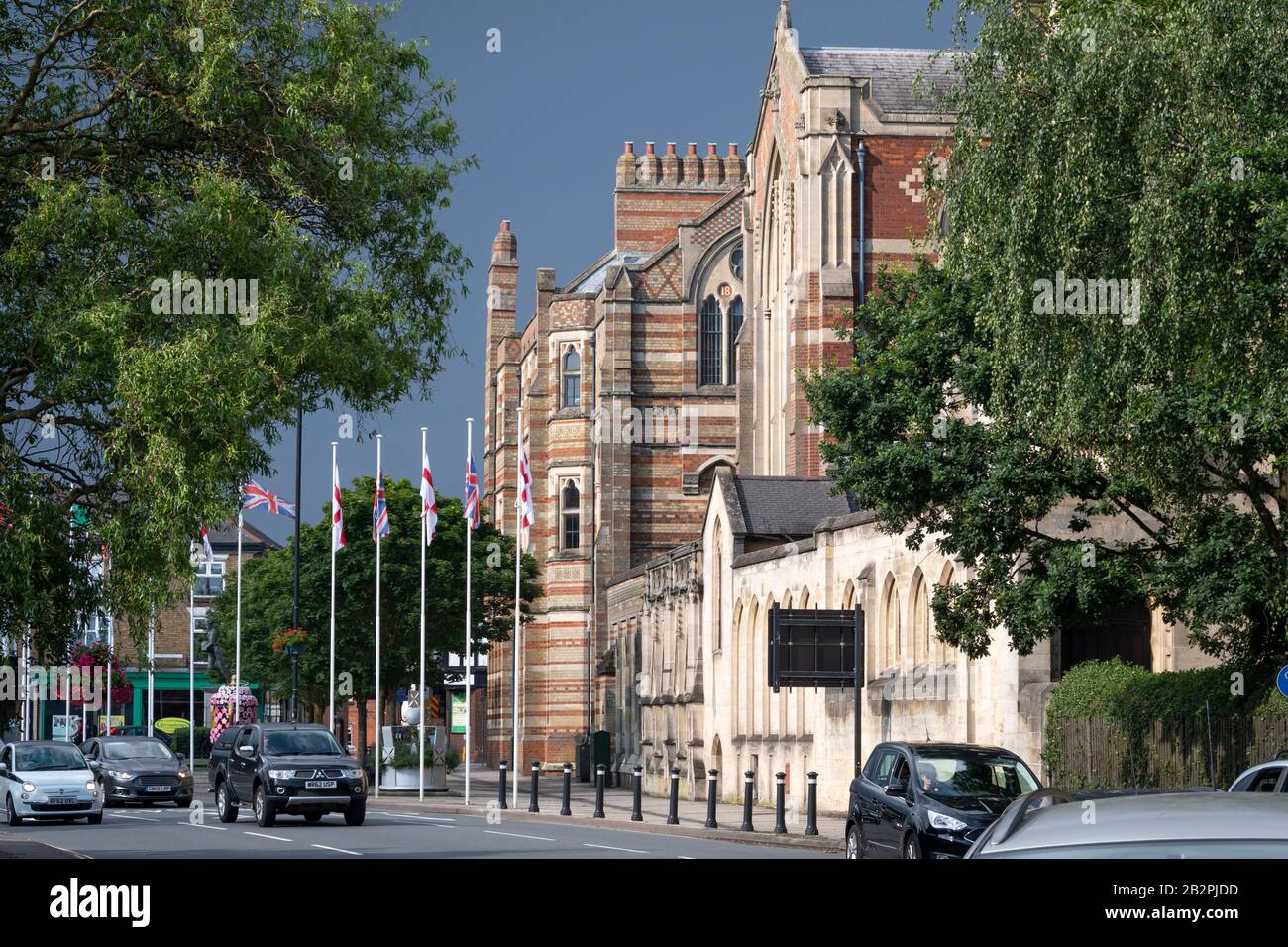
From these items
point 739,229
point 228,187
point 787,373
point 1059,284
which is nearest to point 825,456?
point 1059,284

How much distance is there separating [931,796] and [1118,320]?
513 centimetres

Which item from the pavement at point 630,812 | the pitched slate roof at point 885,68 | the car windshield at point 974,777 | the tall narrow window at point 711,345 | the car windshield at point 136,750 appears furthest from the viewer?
the tall narrow window at point 711,345

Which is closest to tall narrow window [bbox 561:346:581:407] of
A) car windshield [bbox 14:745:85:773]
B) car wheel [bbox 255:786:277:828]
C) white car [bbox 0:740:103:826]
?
car windshield [bbox 14:745:85:773]

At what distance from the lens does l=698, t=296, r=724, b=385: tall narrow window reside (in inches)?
2579

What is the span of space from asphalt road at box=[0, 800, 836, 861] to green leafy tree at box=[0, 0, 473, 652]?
517 cm

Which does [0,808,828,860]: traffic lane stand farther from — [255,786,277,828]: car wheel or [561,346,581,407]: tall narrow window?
[561,346,581,407]: tall narrow window

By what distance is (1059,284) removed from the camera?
1886 centimetres

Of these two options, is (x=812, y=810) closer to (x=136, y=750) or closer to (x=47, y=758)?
(x=47, y=758)

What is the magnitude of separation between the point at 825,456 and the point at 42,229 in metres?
13.5

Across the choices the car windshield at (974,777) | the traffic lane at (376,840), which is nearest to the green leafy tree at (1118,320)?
the car windshield at (974,777)

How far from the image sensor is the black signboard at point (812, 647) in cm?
2864

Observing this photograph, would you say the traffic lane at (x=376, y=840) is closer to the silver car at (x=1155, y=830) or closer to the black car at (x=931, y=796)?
the black car at (x=931, y=796)

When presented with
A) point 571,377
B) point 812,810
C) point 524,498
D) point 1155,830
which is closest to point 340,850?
point 812,810

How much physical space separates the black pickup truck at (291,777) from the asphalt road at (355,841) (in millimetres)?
344
